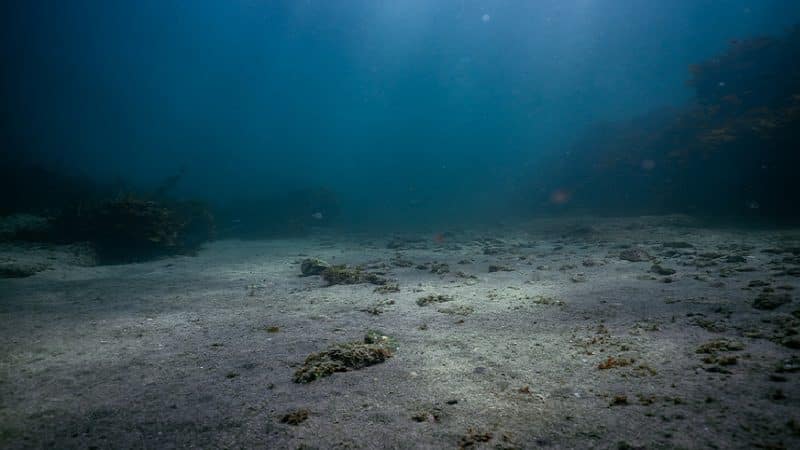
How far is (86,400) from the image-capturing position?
153 inches

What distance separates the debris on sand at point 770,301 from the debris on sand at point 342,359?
6.36m

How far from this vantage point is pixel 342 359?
4566 millimetres

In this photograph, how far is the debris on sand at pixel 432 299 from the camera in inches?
298

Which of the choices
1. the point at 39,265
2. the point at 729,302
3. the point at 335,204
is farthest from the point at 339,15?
the point at 729,302

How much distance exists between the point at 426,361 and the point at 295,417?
6.44ft

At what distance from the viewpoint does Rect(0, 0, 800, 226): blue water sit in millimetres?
64000

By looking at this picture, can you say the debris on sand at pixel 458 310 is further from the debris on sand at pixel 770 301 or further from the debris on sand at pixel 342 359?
the debris on sand at pixel 770 301

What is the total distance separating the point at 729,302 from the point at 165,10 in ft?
382

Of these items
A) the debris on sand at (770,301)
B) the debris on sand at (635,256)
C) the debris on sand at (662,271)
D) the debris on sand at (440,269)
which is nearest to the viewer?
the debris on sand at (770,301)

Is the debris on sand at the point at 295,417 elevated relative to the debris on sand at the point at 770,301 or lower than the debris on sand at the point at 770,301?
lower

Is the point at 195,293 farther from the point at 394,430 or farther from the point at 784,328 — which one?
the point at 784,328

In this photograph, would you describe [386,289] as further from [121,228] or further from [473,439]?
[121,228]

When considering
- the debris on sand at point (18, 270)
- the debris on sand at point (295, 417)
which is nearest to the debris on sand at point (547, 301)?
the debris on sand at point (295, 417)

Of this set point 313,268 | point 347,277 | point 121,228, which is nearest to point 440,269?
point 347,277
